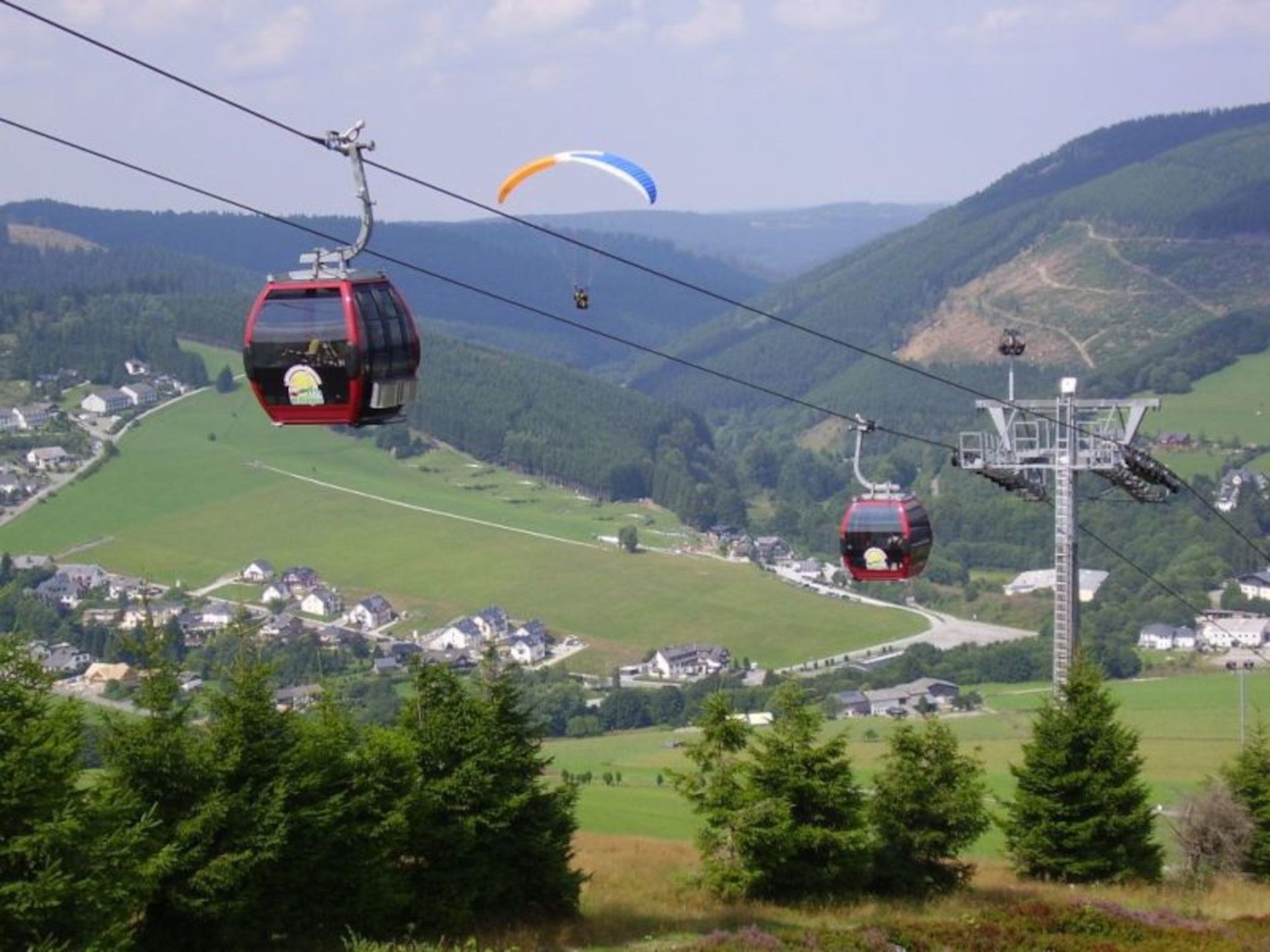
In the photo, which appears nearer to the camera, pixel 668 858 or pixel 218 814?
pixel 218 814

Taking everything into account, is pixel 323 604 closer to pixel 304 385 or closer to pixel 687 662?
pixel 687 662

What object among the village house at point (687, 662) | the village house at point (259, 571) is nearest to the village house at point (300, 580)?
the village house at point (259, 571)

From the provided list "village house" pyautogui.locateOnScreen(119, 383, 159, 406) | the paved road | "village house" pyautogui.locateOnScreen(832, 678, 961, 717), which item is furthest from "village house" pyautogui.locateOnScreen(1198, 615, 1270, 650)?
"village house" pyautogui.locateOnScreen(119, 383, 159, 406)

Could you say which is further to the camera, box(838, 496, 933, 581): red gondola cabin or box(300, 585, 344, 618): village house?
box(300, 585, 344, 618): village house

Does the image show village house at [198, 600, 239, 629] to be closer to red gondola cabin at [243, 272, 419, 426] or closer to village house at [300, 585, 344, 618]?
village house at [300, 585, 344, 618]

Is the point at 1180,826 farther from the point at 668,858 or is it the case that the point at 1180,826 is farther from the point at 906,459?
the point at 906,459

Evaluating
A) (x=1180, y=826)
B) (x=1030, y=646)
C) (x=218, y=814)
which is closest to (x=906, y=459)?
(x=1030, y=646)
